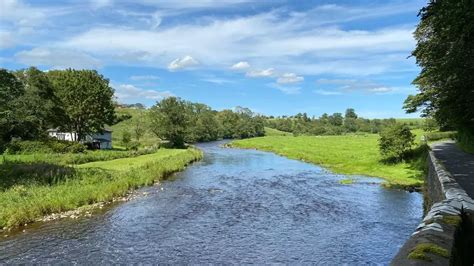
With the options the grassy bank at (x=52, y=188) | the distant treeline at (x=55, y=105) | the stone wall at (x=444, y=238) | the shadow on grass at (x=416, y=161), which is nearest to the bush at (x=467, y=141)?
the shadow on grass at (x=416, y=161)

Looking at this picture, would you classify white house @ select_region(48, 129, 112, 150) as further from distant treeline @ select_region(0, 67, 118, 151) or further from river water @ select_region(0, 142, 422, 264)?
river water @ select_region(0, 142, 422, 264)

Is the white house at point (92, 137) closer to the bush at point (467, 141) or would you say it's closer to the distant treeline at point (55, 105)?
the distant treeline at point (55, 105)

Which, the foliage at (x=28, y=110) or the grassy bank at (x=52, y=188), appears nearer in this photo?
the grassy bank at (x=52, y=188)

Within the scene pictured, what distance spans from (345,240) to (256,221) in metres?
6.11

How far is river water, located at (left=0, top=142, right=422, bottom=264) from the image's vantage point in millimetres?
17875

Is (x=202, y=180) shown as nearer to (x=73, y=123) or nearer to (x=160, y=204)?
(x=160, y=204)

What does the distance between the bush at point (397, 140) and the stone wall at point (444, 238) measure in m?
36.8

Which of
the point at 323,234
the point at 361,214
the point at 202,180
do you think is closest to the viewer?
the point at 323,234

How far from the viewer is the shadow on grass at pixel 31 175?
99.8ft

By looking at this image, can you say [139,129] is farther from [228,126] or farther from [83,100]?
A: [228,126]

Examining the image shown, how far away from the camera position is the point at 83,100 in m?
75.3

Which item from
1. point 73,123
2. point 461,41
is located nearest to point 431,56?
point 461,41

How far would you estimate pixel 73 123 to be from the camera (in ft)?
254

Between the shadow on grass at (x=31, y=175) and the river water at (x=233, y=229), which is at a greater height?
the shadow on grass at (x=31, y=175)
